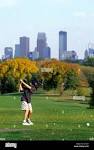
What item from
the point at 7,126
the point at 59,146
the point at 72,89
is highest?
the point at 59,146

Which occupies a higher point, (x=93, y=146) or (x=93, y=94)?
(x=93, y=146)

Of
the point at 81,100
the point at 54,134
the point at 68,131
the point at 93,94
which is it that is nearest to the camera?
the point at 54,134

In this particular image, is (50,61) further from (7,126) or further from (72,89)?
(7,126)

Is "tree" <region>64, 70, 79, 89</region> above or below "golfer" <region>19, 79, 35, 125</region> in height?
below

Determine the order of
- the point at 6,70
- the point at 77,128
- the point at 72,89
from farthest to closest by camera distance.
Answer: the point at 6,70 → the point at 72,89 → the point at 77,128

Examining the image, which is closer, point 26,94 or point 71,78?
point 26,94

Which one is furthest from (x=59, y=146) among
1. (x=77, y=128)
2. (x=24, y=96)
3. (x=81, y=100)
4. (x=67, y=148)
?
(x=81, y=100)

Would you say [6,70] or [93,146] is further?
[6,70]

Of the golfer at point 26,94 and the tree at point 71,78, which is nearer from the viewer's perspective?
the golfer at point 26,94

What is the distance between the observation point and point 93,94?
84.5 feet

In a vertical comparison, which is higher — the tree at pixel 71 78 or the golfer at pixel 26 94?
the golfer at pixel 26 94

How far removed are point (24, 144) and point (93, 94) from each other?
1746 cm

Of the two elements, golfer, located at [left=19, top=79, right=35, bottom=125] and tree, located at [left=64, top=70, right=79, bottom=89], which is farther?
tree, located at [left=64, top=70, right=79, bottom=89]

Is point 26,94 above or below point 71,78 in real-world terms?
above
